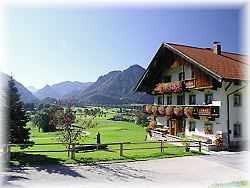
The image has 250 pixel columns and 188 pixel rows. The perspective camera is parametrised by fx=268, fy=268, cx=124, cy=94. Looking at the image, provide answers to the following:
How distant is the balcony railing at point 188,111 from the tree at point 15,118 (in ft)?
42.3

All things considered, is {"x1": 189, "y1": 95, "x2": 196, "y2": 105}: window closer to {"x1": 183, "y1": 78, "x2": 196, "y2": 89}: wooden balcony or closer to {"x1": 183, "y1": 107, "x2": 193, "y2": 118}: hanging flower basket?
{"x1": 183, "y1": 78, "x2": 196, "y2": 89}: wooden balcony

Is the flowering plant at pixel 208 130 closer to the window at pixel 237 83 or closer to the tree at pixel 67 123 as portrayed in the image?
the window at pixel 237 83

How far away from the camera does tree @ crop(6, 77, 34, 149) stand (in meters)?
16.5

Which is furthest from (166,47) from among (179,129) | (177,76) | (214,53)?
(179,129)

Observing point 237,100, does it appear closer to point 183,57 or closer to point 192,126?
point 192,126

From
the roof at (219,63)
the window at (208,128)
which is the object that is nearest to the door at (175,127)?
the window at (208,128)

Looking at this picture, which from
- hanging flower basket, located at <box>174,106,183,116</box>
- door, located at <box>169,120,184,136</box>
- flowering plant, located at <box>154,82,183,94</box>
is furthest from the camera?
door, located at <box>169,120,184,136</box>

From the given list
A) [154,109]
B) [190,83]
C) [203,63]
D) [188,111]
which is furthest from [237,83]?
[154,109]

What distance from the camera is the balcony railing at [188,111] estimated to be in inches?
802

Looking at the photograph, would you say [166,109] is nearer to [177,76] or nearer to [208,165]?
[177,76]

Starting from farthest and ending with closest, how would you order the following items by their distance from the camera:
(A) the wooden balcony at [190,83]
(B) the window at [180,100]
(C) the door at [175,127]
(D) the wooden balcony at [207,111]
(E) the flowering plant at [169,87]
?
(B) the window at [180,100] → (C) the door at [175,127] → (E) the flowering plant at [169,87] → (A) the wooden balcony at [190,83] → (D) the wooden balcony at [207,111]

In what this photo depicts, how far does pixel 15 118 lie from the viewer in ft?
55.0

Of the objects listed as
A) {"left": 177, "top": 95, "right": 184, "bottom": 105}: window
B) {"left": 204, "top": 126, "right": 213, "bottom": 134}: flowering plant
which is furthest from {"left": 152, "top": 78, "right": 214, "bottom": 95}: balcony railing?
{"left": 204, "top": 126, "right": 213, "bottom": 134}: flowering plant

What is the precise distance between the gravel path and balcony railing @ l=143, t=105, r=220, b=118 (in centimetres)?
602
